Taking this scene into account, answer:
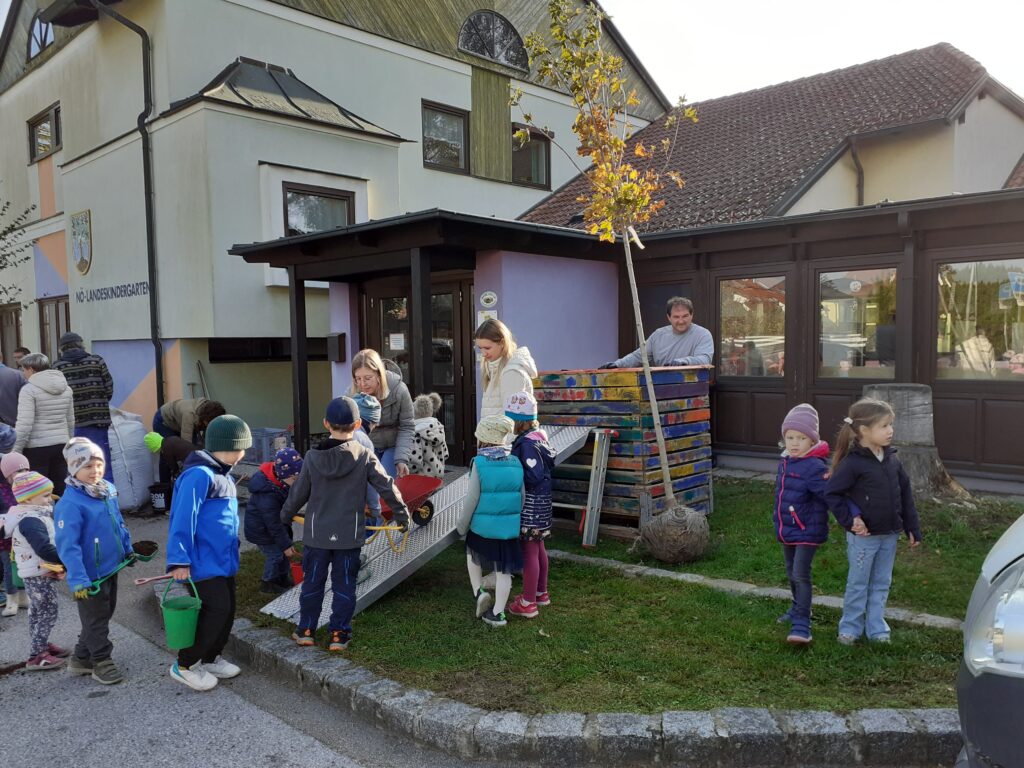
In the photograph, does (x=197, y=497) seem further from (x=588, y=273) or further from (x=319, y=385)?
(x=319, y=385)

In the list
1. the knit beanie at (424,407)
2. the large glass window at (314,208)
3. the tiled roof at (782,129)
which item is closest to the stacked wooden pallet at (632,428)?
the knit beanie at (424,407)

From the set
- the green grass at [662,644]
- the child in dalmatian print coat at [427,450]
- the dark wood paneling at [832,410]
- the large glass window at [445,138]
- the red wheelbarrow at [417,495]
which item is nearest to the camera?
the green grass at [662,644]

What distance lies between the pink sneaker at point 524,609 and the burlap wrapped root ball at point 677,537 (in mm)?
1329

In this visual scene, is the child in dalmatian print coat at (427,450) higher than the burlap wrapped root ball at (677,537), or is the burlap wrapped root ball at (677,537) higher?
the child in dalmatian print coat at (427,450)

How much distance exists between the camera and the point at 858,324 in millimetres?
8805

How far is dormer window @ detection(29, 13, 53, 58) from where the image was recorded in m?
16.1

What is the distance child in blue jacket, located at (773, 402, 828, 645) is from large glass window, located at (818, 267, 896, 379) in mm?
4947

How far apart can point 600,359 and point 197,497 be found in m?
7.00

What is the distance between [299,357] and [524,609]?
682cm

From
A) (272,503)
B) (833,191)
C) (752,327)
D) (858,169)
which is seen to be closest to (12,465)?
(272,503)

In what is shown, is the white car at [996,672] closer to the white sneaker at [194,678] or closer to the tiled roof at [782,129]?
the white sneaker at [194,678]

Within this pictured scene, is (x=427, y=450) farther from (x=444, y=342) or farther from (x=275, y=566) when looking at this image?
(x=444, y=342)

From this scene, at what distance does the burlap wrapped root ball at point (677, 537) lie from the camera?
19.0 ft

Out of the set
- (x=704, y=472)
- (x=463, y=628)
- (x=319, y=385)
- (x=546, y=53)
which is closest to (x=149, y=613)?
(x=463, y=628)
